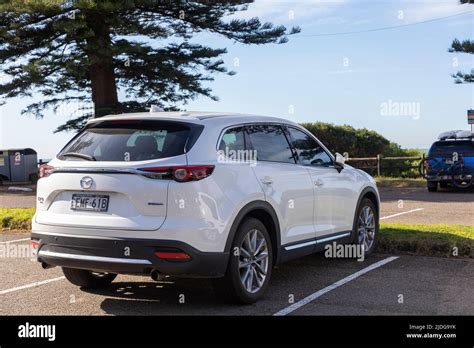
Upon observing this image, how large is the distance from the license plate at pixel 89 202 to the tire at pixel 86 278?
1.11 metres

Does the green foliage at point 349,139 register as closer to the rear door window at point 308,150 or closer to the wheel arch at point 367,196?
the wheel arch at point 367,196

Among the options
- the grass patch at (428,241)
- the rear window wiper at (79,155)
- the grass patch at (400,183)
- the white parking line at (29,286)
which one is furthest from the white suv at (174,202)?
the grass patch at (400,183)

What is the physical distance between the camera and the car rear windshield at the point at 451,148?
60.2 feet

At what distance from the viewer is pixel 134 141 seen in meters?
5.32

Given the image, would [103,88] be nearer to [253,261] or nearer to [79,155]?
[79,155]

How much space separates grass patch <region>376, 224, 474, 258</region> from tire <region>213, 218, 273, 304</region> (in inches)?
114

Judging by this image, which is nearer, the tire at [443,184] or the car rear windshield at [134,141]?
the car rear windshield at [134,141]

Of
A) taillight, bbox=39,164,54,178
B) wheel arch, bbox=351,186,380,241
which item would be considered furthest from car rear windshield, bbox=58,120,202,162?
wheel arch, bbox=351,186,380,241

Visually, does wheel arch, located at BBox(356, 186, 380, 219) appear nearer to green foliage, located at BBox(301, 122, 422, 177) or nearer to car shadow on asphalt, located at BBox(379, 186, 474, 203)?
car shadow on asphalt, located at BBox(379, 186, 474, 203)

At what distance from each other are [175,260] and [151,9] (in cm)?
1906

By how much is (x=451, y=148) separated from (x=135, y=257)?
1564cm

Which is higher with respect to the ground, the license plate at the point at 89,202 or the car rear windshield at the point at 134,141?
A: the car rear windshield at the point at 134,141
